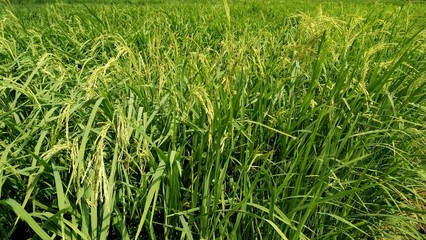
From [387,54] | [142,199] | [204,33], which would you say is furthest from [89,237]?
[204,33]

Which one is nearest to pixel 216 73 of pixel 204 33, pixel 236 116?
pixel 236 116

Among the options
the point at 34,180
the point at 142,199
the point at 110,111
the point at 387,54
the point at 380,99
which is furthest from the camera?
the point at 387,54

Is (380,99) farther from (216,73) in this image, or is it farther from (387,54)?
(216,73)

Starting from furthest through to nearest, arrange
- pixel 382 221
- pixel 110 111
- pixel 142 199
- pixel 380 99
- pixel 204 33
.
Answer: pixel 204 33 < pixel 380 99 < pixel 382 221 < pixel 110 111 < pixel 142 199

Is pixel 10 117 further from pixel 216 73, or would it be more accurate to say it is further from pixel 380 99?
pixel 380 99

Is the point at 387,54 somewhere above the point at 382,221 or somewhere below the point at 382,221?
above

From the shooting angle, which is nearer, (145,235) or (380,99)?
(145,235)

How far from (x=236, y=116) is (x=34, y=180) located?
0.81 m

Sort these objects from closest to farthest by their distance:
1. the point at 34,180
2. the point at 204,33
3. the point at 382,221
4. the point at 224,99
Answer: the point at 34,180, the point at 224,99, the point at 382,221, the point at 204,33

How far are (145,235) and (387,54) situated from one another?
6.51ft

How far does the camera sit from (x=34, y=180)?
3.88ft

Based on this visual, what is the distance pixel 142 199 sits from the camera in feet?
4.26

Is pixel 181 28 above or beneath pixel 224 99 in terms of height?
beneath

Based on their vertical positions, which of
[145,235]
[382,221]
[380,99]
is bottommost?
[382,221]
